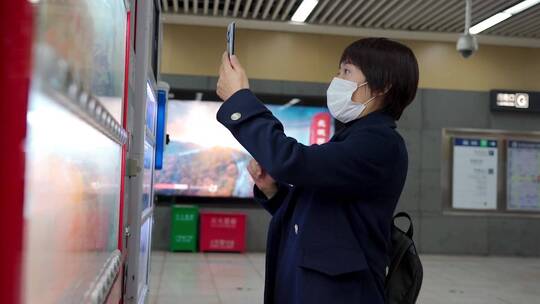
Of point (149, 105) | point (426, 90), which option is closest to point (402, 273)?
point (149, 105)

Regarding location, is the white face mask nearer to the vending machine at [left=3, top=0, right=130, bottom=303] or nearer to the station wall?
the vending machine at [left=3, top=0, right=130, bottom=303]

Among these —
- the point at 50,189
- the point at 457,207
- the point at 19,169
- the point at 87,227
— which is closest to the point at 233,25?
the point at 87,227

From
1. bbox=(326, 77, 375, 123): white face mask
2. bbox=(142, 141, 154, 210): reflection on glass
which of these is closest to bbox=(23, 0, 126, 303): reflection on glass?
bbox=(326, 77, 375, 123): white face mask

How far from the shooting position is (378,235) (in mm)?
1405

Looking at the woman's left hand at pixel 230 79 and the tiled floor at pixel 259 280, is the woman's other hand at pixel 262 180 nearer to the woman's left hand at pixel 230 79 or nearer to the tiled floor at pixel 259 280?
the woman's left hand at pixel 230 79

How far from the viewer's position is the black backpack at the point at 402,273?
151cm

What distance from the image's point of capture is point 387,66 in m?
1.44

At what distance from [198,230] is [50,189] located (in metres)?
7.90

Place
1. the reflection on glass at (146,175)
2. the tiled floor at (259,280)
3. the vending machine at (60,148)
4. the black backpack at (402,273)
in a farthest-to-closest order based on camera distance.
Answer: the tiled floor at (259,280)
the reflection on glass at (146,175)
the black backpack at (402,273)
the vending machine at (60,148)

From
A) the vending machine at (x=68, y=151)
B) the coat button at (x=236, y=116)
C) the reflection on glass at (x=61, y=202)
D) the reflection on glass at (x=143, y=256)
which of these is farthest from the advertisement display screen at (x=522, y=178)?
the reflection on glass at (x=61, y=202)

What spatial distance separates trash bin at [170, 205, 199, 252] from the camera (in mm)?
8172

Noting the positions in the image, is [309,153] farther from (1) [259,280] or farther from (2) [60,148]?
(1) [259,280]

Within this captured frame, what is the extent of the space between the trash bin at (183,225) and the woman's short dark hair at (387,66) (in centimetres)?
695

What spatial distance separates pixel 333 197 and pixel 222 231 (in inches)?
279
